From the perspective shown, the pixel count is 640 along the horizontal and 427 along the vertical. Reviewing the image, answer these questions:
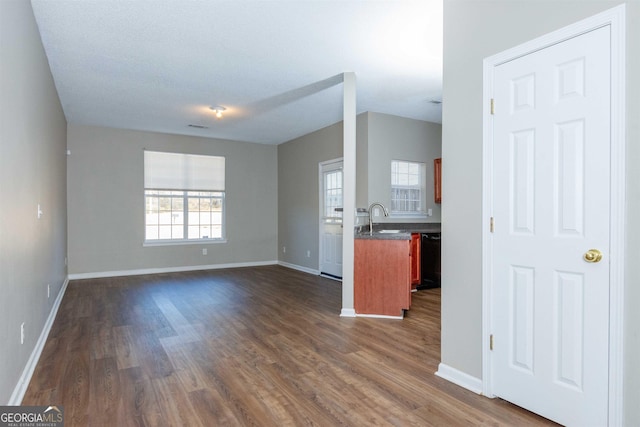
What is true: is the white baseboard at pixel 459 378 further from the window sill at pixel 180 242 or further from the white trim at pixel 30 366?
the window sill at pixel 180 242

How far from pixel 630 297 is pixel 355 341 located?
2053 millimetres

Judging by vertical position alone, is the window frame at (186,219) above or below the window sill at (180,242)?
above

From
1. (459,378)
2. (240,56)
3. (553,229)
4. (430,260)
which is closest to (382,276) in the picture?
(459,378)

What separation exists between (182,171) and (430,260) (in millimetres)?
4947

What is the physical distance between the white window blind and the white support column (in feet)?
13.9

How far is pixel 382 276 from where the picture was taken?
157 inches

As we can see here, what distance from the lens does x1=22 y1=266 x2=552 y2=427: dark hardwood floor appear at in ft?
6.72

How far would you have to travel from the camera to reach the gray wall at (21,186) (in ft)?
6.38

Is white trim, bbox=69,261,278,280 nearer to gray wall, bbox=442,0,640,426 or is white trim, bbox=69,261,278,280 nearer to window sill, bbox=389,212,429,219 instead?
window sill, bbox=389,212,429,219

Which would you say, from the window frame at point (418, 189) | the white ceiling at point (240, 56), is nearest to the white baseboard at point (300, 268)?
the window frame at point (418, 189)

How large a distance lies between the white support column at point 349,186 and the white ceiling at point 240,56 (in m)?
0.30

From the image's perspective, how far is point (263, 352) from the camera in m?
2.96

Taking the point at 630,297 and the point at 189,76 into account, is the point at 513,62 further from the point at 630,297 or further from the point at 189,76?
the point at 189,76

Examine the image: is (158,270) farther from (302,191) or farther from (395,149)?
(395,149)
